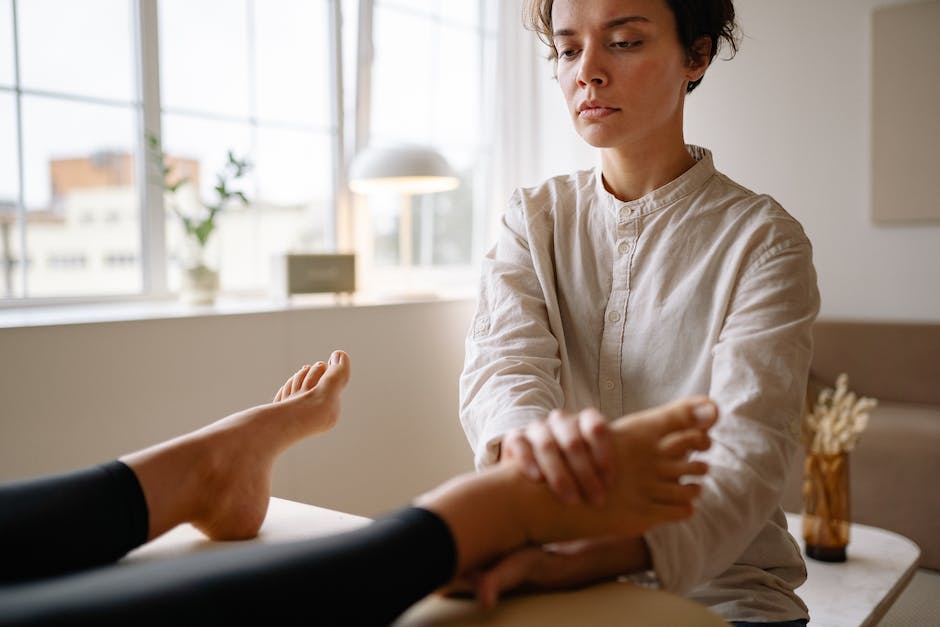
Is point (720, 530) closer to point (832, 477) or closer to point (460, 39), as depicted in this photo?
point (832, 477)

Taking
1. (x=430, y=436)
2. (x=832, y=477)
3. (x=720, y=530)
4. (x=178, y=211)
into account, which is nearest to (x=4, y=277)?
(x=178, y=211)

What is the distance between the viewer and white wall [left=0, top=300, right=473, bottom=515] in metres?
1.94

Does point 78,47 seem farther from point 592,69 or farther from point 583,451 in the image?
point 583,451

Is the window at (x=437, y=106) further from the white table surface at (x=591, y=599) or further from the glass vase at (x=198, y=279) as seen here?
the white table surface at (x=591, y=599)

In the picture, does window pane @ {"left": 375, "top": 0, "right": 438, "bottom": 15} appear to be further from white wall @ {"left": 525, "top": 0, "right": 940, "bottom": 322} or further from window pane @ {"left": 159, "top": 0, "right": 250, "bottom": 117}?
white wall @ {"left": 525, "top": 0, "right": 940, "bottom": 322}

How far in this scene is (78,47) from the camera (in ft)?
8.27

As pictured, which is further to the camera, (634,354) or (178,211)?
(178,211)

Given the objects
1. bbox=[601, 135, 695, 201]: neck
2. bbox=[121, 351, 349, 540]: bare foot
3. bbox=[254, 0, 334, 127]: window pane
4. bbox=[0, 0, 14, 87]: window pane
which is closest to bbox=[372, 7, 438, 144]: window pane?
bbox=[254, 0, 334, 127]: window pane

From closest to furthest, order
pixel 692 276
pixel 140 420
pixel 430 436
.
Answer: pixel 692 276, pixel 140 420, pixel 430 436

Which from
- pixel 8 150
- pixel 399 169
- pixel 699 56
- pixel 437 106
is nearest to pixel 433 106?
pixel 437 106

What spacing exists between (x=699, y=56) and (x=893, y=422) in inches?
89.3

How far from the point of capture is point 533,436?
80 cm

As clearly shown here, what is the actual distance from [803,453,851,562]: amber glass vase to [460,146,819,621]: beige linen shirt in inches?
43.3

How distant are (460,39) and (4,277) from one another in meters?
2.40
